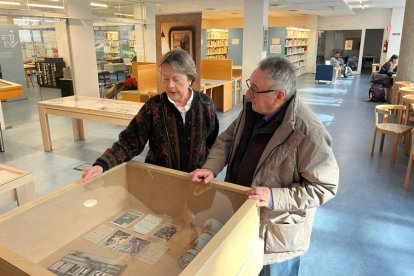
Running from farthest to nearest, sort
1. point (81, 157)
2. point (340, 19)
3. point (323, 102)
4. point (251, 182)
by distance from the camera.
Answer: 1. point (340, 19)
2. point (323, 102)
3. point (81, 157)
4. point (251, 182)

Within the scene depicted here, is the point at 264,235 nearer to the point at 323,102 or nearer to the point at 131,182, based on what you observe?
the point at 131,182

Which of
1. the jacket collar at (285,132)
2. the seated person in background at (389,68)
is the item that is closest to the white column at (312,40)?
the seated person in background at (389,68)

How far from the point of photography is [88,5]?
328 inches

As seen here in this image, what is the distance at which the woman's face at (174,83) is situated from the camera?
1.76 meters

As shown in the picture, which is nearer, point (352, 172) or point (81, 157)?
Answer: point (352, 172)

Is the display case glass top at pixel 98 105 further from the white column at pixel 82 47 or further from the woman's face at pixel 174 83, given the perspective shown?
the white column at pixel 82 47

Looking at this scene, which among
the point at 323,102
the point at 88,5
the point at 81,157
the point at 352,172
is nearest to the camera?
the point at 352,172

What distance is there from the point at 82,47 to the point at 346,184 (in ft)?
24.0

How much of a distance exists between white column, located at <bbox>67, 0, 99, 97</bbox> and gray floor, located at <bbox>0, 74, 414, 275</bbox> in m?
1.32

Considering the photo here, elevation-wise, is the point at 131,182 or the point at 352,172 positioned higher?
the point at 131,182

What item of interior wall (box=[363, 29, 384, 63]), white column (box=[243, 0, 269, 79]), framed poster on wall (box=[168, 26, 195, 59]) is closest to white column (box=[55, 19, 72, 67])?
framed poster on wall (box=[168, 26, 195, 59])

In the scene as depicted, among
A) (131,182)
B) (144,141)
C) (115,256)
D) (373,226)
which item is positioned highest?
(144,141)

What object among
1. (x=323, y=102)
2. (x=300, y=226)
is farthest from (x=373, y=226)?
(x=323, y=102)

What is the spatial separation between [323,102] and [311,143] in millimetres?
9228
